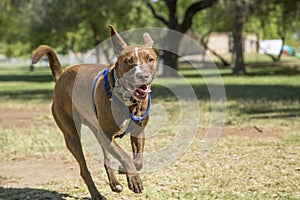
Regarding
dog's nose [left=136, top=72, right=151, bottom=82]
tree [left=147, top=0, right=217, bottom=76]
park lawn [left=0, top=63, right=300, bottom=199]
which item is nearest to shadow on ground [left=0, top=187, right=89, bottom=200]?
park lawn [left=0, top=63, right=300, bottom=199]

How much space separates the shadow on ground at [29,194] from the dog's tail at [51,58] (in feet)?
4.80

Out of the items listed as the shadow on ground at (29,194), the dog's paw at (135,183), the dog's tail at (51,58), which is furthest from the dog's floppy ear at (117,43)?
the shadow on ground at (29,194)

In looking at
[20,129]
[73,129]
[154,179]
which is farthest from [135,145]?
[20,129]

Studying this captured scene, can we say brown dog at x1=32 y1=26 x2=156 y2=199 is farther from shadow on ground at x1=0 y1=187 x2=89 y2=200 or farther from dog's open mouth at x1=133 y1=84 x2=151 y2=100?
shadow on ground at x1=0 y1=187 x2=89 y2=200

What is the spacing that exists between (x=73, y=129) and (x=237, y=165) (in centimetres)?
296

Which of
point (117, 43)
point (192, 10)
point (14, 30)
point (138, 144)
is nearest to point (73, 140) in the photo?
point (138, 144)

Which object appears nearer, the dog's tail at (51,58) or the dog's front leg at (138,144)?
the dog's front leg at (138,144)

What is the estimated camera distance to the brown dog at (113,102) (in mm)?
5414

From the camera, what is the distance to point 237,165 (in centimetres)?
855

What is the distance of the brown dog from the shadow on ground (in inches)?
29.8

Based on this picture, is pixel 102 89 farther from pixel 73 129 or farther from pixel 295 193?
pixel 295 193

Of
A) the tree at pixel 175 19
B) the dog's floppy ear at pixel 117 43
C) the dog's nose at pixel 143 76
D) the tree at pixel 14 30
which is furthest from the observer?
the tree at pixel 14 30

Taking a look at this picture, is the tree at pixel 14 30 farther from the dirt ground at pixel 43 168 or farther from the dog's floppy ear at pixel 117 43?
the dog's floppy ear at pixel 117 43

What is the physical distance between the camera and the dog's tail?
7082 millimetres
